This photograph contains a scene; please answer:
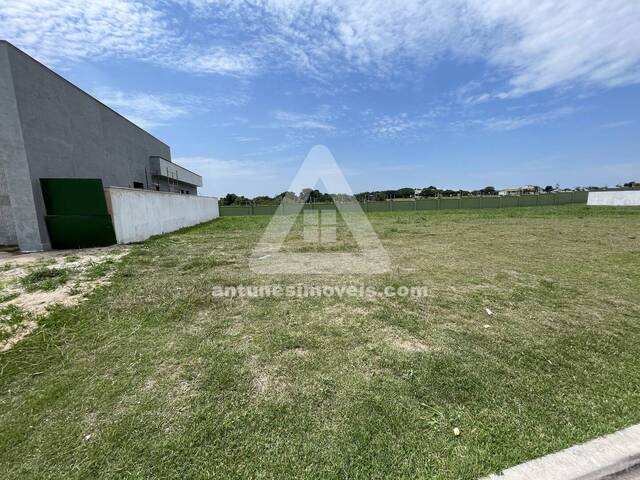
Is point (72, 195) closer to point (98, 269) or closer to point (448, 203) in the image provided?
point (98, 269)

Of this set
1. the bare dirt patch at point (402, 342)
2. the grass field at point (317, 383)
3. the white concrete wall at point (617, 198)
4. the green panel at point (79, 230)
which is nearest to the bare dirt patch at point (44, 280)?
the grass field at point (317, 383)

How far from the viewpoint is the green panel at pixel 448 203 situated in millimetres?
28266

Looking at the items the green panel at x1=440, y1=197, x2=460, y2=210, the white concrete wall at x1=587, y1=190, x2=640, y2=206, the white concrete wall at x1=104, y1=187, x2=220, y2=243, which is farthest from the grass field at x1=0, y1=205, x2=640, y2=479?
the white concrete wall at x1=587, y1=190, x2=640, y2=206

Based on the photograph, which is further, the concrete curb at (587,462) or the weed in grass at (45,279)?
the weed in grass at (45,279)

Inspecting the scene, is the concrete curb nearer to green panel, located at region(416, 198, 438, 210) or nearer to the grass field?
the grass field

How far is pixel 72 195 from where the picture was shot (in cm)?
793

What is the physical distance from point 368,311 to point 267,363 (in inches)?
59.3

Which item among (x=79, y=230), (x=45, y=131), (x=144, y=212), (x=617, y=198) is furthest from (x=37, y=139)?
(x=617, y=198)

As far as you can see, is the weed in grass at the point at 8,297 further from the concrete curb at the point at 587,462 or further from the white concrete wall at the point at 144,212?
the concrete curb at the point at 587,462

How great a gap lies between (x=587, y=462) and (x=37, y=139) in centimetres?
1156

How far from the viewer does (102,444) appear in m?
1.65

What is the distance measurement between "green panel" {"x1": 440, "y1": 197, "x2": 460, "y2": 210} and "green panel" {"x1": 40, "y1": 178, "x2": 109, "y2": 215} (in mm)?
26966

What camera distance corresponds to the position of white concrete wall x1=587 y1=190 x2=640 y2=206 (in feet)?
77.5

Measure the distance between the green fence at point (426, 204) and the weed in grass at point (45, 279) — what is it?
20254mm
